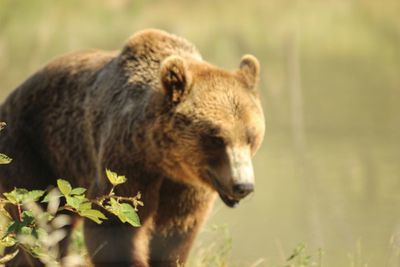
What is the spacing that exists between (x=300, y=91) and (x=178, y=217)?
11950 mm

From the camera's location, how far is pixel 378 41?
21.6m

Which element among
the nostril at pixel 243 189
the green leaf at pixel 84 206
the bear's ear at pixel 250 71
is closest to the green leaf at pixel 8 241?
the green leaf at pixel 84 206

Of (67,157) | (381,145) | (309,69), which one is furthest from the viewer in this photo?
(309,69)

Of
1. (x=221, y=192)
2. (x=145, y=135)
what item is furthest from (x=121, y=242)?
(x=221, y=192)

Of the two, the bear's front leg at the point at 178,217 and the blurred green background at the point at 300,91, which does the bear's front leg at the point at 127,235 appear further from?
the blurred green background at the point at 300,91

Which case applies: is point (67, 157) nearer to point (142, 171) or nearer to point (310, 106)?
point (142, 171)

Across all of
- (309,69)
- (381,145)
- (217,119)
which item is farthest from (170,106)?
(309,69)

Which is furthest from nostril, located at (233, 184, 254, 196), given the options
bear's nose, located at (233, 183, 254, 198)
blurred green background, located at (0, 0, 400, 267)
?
blurred green background, located at (0, 0, 400, 267)

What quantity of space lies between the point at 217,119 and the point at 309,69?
14.7 m

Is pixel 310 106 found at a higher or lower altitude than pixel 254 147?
lower

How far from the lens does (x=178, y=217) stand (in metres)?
6.34

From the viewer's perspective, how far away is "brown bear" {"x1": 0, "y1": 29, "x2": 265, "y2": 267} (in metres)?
5.91

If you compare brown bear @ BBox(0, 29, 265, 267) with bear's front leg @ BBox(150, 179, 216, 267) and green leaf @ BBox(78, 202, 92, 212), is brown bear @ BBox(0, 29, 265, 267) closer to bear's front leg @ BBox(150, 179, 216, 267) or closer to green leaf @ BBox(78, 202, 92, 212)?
bear's front leg @ BBox(150, 179, 216, 267)

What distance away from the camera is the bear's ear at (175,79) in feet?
19.9
